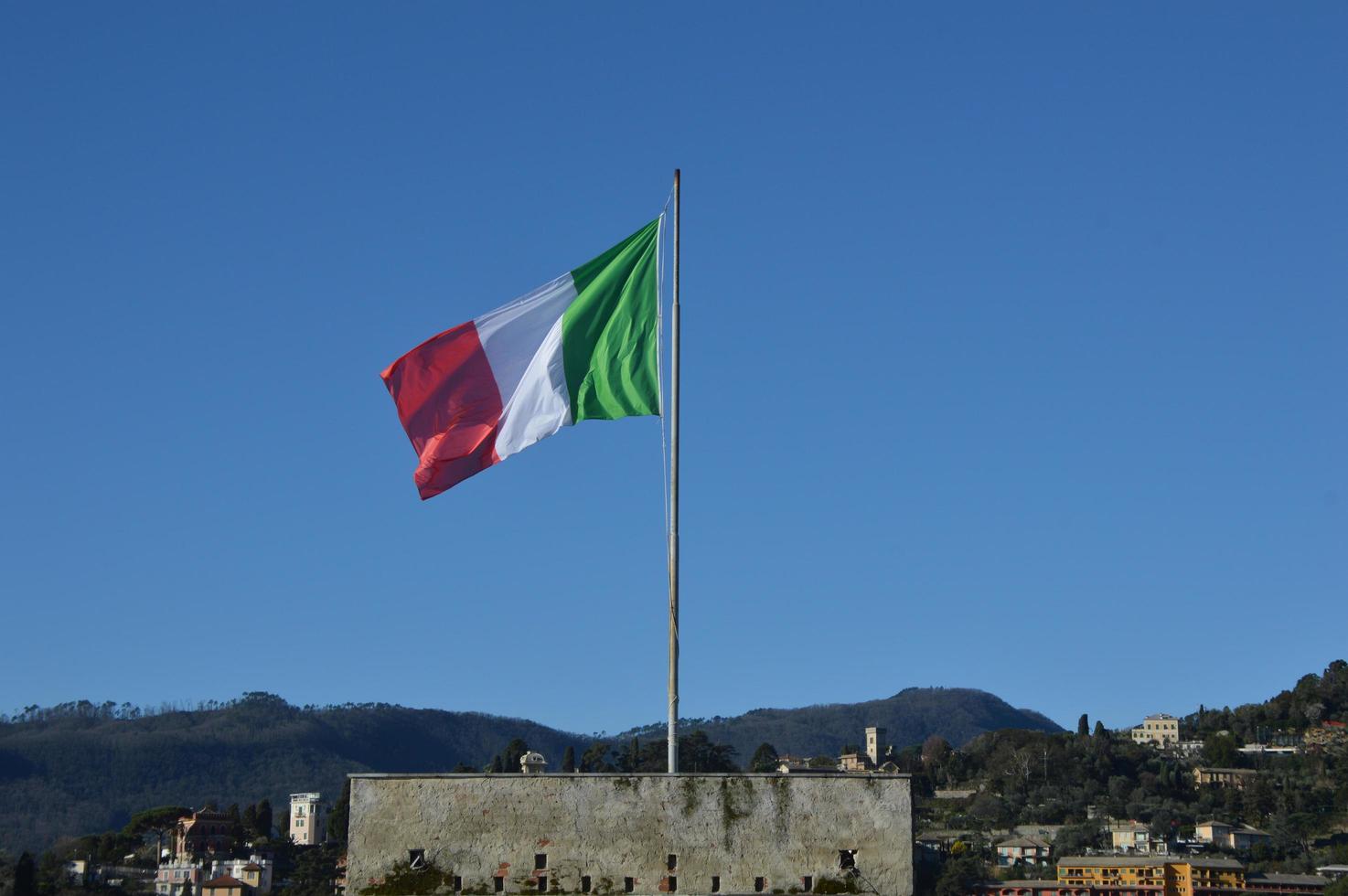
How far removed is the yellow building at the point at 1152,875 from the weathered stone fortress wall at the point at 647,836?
117 meters

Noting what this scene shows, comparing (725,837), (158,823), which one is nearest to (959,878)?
(158,823)

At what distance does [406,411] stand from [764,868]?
8294 millimetres

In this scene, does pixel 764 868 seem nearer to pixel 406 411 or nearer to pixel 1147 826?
pixel 406 411

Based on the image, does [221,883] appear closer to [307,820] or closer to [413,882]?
[307,820]

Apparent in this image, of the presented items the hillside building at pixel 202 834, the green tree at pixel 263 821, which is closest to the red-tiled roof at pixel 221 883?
the hillside building at pixel 202 834

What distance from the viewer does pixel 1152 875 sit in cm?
13812

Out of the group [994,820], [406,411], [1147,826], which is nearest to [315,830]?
[994,820]

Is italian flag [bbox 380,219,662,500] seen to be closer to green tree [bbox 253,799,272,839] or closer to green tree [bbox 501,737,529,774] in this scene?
green tree [bbox 501,737,529,774]

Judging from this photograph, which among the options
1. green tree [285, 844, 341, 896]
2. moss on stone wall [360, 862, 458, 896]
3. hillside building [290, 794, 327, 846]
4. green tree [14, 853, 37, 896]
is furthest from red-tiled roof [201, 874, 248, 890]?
moss on stone wall [360, 862, 458, 896]

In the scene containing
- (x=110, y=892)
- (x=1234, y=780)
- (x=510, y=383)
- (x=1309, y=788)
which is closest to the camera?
(x=510, y=383)

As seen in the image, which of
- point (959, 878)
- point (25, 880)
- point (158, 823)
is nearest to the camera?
point (25, 880)

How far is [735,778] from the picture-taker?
72.8ft

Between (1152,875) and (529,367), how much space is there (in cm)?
12230

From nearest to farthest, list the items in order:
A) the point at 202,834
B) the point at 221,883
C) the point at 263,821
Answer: the point at 221,883 → the point at 202,834 → the point at 263,821
